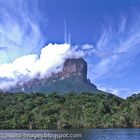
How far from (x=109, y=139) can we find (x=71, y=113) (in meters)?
94.5

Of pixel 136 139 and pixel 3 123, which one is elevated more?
pixel 3 123

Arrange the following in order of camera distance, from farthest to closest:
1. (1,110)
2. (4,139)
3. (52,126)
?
(1,110), (52,126), (4,139)

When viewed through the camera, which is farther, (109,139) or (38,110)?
(38,110)

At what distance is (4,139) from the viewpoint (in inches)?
3462

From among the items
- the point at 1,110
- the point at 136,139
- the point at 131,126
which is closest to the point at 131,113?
the point at 131,126

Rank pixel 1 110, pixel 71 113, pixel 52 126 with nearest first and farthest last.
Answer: pixel 52 126 → pixel 71 113 → pixel 1 110

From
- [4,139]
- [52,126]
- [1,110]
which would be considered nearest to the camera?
[4,139]

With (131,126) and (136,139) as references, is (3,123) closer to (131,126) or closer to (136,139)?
(131,126)

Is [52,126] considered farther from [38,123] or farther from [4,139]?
[4,139]

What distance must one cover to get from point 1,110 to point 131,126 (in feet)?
218

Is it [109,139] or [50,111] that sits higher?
[50,111]

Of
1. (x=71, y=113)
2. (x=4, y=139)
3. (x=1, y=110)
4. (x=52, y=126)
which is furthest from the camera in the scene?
(x=1, y=110)

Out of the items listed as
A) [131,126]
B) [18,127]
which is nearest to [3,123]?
[18,127]

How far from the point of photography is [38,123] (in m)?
175
